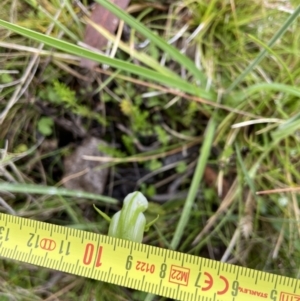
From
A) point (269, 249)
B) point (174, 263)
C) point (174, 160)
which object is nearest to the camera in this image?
point (174, 263)

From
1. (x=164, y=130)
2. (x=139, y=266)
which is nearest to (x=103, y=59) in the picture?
(x=164, y=130)

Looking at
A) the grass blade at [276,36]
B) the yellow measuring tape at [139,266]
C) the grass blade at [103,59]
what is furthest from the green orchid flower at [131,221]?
the grass blade at [276,36]

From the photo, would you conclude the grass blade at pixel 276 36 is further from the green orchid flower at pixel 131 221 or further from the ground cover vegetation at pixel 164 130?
the green orchid flower at pixel 131 221

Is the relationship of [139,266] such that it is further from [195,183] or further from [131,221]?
[195,183]

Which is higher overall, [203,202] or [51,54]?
[51,54]

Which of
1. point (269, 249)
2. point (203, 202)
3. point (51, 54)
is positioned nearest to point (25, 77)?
point (51, 54)

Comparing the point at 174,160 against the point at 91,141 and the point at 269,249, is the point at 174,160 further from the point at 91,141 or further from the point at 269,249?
the point at 269,249

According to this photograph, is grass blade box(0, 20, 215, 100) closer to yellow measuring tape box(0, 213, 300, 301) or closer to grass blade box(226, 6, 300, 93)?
grass blade box(226, 6, 300, 93)
